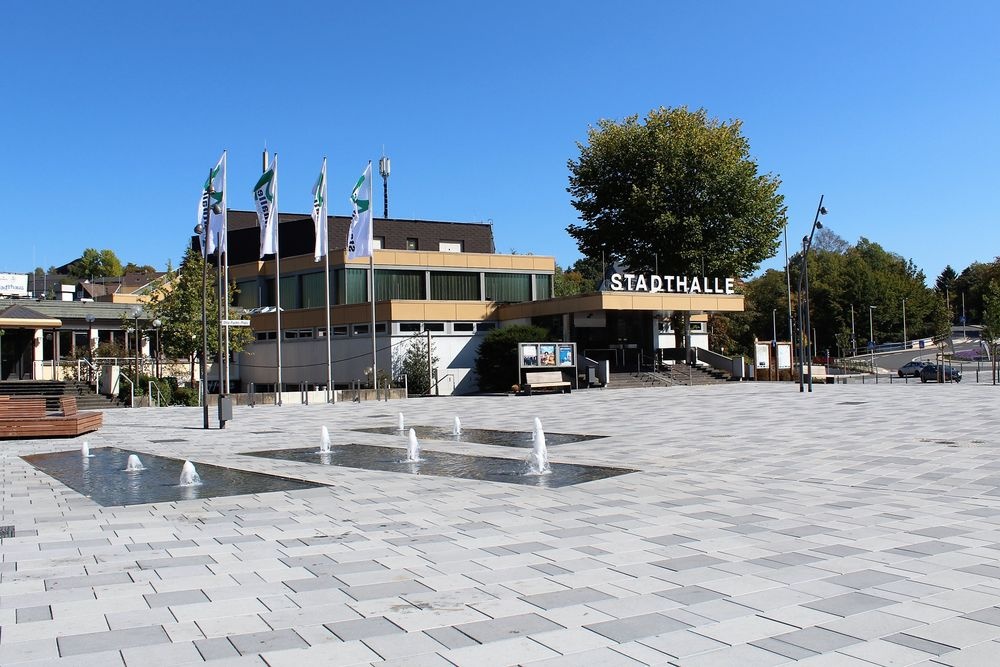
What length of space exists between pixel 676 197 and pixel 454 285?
1425cm

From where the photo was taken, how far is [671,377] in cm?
4738

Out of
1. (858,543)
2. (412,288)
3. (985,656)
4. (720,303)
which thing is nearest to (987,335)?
(720,303)

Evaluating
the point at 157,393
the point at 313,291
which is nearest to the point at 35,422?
the point at 157,393

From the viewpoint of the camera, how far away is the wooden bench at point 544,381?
134 feet

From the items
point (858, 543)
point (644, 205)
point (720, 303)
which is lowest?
point (858, 543)

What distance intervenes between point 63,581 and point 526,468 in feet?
28.3

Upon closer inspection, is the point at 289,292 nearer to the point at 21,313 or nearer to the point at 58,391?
the point at 21,313

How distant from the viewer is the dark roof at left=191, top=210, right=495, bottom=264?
182 feet

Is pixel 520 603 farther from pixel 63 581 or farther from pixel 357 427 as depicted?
pixel 357 427

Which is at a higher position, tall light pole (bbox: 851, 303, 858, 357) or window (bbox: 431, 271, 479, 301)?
window (bbox: 431, 271, 479, 301)

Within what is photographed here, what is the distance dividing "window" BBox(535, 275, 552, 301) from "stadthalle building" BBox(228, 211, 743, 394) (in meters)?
0.07

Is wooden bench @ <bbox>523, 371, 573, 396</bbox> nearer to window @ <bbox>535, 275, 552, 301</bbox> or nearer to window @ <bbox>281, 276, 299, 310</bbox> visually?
window @ <bbox>535, 275, 552, 301</bbox>

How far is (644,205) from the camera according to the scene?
5000cm

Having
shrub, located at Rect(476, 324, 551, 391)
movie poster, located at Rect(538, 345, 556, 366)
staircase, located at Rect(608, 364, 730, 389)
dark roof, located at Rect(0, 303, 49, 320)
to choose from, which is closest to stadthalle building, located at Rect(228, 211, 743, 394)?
shrub, located at Rect(476, 324, 551, 391)
